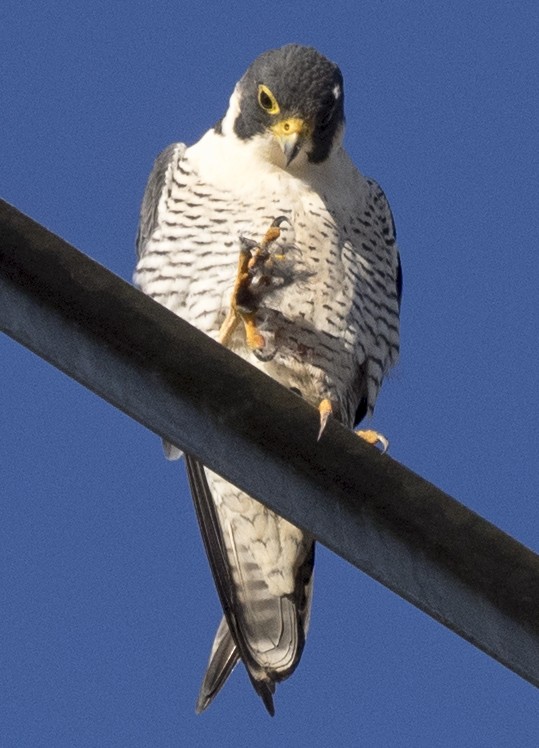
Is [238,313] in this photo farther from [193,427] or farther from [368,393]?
[193,427]

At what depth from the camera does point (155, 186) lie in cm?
561

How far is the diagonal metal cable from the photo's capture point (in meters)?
2.42

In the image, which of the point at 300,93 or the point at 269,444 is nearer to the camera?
the point at 269,444

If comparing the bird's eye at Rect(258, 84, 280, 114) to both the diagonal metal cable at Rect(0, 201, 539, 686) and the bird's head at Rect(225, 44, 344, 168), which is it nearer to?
the bird's head at Rect(225, 44, 344, 168)

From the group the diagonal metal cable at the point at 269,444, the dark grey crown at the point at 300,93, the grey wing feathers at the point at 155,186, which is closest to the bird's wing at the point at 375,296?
the dark grey crown at the point at 300,93

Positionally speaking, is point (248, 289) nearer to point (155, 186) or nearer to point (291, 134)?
point (291, 134)

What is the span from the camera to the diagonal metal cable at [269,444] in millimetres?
2418

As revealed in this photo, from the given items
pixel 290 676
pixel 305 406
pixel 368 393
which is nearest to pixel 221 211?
pixel 368 393

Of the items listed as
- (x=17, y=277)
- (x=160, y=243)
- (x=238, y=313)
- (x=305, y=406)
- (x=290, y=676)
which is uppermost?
(x=160, y=243)

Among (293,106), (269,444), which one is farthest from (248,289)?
(269,444)

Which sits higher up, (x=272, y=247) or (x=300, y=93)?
(x=300, y=93)

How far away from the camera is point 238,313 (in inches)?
192

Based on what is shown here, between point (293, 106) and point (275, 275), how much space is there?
75cm

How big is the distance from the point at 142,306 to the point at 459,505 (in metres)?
0.65
